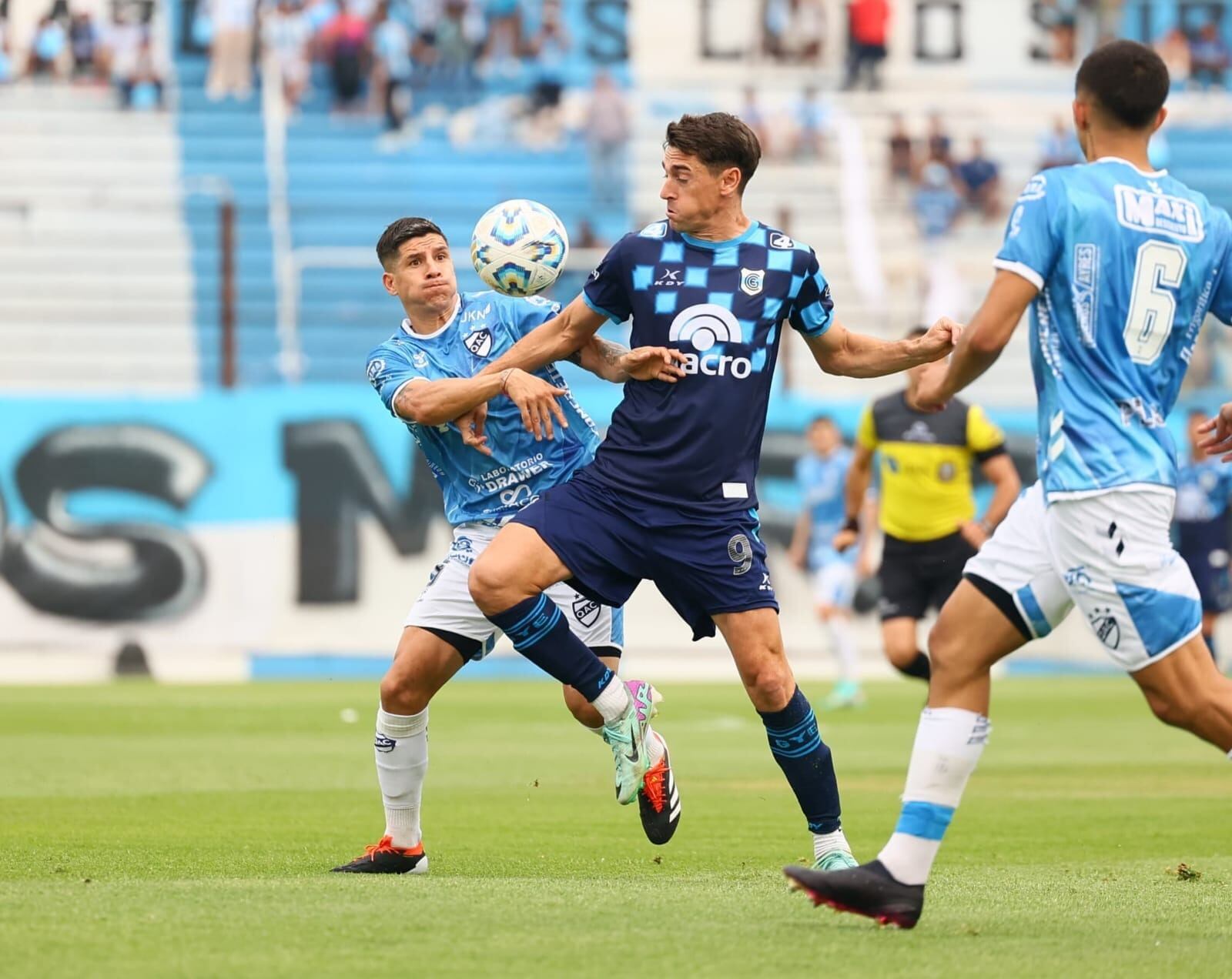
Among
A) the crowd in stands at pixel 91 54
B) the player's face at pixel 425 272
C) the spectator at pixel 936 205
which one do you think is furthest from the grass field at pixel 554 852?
the crowd in stands at pixel 91 54

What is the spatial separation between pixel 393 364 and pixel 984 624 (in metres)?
2.82

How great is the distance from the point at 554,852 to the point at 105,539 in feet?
43.9

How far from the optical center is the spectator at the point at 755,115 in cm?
2631

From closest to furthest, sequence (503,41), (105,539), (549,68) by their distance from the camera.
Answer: (105,539)
(503,41)
(549,68)

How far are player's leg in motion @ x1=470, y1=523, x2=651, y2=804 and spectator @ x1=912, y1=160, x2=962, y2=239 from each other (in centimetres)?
1994

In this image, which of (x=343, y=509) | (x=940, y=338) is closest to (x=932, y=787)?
(x=940, y=338)

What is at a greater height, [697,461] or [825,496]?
[697,461]

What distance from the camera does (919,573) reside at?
42.0 ft

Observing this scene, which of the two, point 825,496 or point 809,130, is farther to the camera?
point 809,130

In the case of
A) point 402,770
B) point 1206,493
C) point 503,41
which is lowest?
point 1206,493

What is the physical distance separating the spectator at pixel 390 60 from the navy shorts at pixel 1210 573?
516 inches

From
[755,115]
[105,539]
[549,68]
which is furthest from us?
[549,68]

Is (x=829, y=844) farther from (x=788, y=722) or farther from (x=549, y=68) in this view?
(x=549, y=68)

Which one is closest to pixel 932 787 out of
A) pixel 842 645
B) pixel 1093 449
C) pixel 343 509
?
pixel 1093 449
